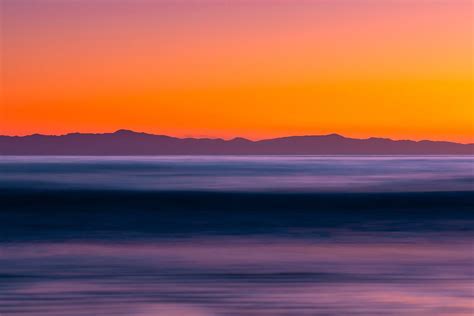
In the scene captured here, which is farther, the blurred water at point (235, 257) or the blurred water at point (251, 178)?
the blurred water at point (251, 178)

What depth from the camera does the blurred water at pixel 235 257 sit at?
319 inches

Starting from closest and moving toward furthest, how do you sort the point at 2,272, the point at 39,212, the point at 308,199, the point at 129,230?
the point at 2,272 → the point at 129,230 → the point at 39,212 → the point at 308,199

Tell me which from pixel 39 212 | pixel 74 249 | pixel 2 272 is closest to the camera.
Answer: pixel 2 272

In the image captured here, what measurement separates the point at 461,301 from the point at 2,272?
491 cm

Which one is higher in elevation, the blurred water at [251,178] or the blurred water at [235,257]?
the blurred water at [251,178]

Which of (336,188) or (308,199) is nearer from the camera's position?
(308,199)

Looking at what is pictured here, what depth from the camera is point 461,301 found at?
826cm

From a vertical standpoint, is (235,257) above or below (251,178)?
below

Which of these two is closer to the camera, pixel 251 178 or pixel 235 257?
pixel 235 257

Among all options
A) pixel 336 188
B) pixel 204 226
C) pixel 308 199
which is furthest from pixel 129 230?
pixel 336 188

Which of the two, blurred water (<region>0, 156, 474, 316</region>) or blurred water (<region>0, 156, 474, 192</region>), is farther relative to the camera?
blurred water (<region>0, 156, 474, 192</region>)

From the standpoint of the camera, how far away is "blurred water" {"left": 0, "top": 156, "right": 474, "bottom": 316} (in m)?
8.10

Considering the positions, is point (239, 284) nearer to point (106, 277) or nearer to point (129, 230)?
point (106, 277)

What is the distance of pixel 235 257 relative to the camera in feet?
36.6
